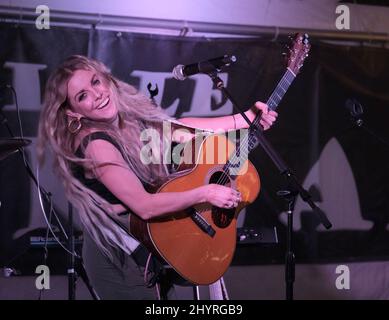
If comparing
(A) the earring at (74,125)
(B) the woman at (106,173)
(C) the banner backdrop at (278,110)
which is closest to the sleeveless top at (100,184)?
(B) the woman at (106,173)

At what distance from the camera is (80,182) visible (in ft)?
7.55

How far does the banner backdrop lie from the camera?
2.98 metres

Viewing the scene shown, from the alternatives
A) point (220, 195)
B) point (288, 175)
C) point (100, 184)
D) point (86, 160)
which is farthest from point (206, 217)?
point (86, 160)

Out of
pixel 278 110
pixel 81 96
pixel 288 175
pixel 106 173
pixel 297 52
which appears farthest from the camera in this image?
pixel 278 110

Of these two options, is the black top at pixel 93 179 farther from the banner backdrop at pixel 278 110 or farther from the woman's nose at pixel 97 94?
the banner backdrop at pixel 278 110

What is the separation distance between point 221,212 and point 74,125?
828 millimetres

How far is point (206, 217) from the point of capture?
2416 millimetres

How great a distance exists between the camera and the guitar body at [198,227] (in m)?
2.26

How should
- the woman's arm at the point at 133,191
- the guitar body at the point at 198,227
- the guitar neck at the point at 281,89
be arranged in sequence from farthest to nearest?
the guitar neck at the point at 281,89, the guitar body at the point at 198,227, the woman's arm at the point at 133,191

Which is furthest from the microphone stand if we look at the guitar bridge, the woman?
the guitar bridge

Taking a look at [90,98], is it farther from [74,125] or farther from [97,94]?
[74,125]

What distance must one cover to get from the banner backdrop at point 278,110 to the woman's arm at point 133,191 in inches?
39.0

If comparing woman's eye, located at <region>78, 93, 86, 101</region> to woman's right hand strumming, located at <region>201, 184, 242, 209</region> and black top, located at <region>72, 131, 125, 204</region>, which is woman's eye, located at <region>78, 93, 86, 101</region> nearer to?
black top, located at <region>72, 131, 125, 204</region>
